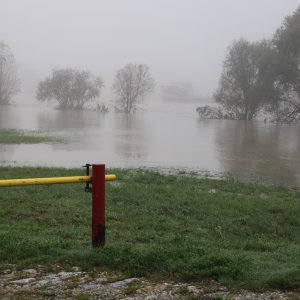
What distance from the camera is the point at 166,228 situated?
25.4ft

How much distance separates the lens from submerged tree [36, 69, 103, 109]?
92.5 metres

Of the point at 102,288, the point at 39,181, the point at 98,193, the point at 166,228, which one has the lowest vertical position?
Result: the point at 166,228

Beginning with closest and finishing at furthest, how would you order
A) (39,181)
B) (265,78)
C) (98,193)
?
1. (39,181)
2. (98,193)
3. (265,78)

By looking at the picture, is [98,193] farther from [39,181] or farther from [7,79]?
[7,79]

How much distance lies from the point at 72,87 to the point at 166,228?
8767cm

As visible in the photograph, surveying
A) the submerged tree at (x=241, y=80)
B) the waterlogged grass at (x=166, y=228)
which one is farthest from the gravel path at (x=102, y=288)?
the submerged tree at (x=241, y=80)

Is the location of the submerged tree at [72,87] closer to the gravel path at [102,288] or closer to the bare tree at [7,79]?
the bare tree at [7,79]

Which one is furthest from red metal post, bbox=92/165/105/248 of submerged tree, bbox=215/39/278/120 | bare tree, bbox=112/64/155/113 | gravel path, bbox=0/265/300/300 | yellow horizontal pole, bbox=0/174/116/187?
bare tree, bbox=112/64/155/113

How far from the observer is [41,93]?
96.1 meters

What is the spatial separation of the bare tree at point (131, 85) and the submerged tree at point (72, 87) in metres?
8.97

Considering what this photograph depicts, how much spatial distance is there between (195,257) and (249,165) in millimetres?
13624

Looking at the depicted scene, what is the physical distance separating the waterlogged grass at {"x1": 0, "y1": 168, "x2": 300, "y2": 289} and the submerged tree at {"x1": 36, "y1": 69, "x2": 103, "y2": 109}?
3175 inches

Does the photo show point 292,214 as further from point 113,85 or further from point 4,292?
point 113,85

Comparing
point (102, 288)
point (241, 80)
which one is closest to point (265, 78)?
point (241, 80)
